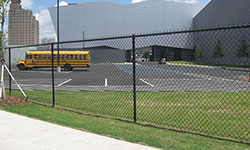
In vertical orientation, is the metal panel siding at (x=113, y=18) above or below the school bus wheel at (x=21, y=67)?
above

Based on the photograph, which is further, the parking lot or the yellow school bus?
the yellow school bus

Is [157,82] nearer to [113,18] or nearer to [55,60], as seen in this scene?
[55,60]

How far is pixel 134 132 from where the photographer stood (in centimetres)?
491

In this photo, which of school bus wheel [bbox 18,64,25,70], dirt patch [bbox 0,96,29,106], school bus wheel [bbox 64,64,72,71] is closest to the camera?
dirt patch [bbox 0,96,29,106]

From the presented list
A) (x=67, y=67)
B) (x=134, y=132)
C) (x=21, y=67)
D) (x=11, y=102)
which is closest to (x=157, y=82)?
(x=11, y=102)

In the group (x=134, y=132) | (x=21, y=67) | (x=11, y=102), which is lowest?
(x=134, y=132)

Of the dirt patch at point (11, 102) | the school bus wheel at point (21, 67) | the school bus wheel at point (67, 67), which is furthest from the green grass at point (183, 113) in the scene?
the school bus wheel at point (21, 67)

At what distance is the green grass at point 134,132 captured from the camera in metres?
4.10

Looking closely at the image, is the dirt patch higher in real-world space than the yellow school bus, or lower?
lower

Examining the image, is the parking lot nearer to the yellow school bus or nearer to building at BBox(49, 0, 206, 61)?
the yellow school bus

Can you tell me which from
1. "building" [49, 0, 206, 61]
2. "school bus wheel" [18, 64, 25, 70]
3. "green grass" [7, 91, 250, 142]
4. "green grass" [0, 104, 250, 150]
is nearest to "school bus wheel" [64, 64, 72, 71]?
"school bus wheel" [18, 64, 25, 70]

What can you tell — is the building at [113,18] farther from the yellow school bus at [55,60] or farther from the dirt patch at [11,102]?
the dirt patch at [11,102]

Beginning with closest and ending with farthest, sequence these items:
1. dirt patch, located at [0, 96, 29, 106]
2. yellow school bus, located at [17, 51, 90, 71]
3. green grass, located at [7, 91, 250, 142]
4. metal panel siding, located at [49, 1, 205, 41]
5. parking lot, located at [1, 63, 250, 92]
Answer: green grass, located at [7, 91, 250, 142] < parking lot, located at [1, 63, 250, 92] < dirt patch, located at [0, 96, 29, 106] < yellow school bus, located at [17, 51, 90, 71] < metal panel siding, located at [49, 1, 205, 41]

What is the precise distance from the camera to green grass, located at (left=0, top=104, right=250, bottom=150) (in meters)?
4.10
